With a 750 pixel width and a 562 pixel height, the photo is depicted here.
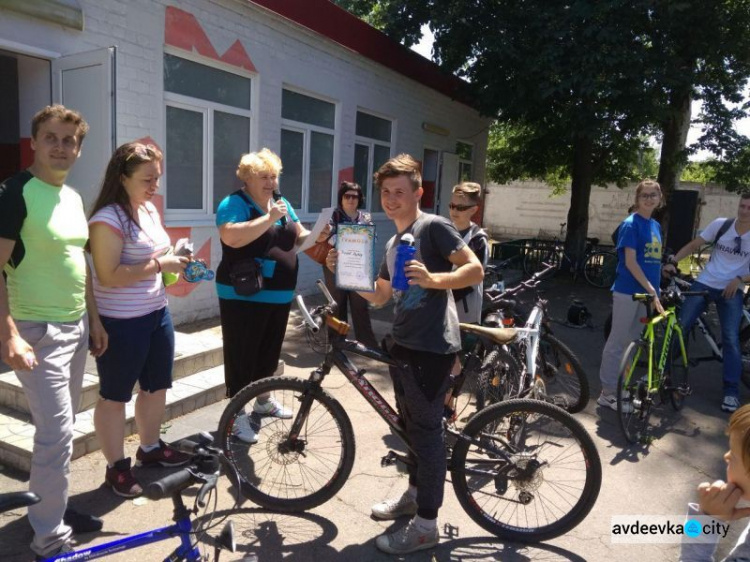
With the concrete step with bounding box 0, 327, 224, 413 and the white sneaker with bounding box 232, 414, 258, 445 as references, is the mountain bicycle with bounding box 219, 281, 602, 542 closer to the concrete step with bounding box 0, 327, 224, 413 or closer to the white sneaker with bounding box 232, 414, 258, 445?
the white sneaker with bounding box 232, 414, 258, 445

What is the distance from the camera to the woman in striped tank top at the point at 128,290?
2.79m

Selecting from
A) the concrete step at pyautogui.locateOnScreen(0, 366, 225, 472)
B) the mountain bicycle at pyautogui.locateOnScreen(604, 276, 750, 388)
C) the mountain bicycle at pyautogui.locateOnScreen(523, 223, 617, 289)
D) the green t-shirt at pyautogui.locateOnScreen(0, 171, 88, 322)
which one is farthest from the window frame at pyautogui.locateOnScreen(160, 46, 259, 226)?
the mountain bicycle at pyautogui.locateOnScreen(523, 223, 617, 289)

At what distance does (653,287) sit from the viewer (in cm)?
459

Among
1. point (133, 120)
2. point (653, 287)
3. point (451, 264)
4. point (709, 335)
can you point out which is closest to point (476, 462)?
point (451, 264)

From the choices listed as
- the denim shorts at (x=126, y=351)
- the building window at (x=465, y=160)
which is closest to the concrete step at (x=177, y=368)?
the denim shorts at (x=126, y=351)

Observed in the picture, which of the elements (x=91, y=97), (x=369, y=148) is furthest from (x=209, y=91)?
(x=369, y=148)

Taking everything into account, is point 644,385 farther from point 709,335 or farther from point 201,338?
point 201,338

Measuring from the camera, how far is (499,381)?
3.90 metres

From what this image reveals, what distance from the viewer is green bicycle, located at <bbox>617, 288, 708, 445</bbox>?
13.8ft

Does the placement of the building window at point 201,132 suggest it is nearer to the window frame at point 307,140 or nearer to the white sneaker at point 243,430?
the window frame at point 307,140

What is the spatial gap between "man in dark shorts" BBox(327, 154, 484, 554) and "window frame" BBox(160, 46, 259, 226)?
14.4 ft

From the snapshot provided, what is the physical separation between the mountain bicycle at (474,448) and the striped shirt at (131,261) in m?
0.71

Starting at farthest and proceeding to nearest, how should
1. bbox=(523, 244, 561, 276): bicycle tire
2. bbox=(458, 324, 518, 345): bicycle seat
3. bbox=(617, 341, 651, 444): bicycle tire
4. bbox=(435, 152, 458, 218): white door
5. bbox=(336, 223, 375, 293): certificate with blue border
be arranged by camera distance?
bbox=(523, 244, 561, 276): bicycle tire, bbox=(435, 152, 458, 218): white door, bbox=(617, 341, 651, 444): bicycle tire, bbox=(458, 324, 518, 345): bicycle seat, bbox=(336, 223, 375, 293): certificate with blue border

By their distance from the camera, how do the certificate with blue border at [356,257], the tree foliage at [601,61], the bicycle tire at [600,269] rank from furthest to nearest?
the bicycle tire at [600,269]
the tree foliage at [601,61]
the certificate with blue border at [356,257]
